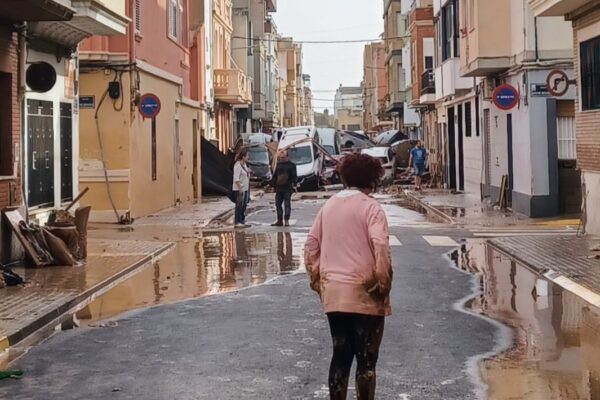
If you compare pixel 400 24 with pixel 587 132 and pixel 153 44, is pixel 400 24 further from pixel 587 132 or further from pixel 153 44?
pixel 587 132

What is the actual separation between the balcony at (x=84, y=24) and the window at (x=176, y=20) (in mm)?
10776

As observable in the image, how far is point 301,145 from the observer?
43.8 metres

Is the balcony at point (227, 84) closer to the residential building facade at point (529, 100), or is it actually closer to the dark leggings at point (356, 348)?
the residential building facade at point (529, 100)

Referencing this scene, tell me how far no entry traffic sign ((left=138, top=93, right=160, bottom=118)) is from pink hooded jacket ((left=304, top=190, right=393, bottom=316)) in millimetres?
16936

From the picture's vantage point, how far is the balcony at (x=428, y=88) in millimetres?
41688

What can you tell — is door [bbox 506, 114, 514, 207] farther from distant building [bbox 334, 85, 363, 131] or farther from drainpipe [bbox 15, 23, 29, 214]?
distant building [bbox 334, 85, 363, 131]

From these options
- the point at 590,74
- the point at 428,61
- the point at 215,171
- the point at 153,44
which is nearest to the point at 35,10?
the point at 590,74

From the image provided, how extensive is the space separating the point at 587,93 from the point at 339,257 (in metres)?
13.0

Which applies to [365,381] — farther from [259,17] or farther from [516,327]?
[259,17]

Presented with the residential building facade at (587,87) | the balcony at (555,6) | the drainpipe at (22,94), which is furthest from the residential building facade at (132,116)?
the residential building facade at (587,87)

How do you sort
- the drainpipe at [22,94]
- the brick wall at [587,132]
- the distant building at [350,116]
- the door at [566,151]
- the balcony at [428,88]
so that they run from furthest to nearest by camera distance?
the distant building at [350,116]
the balcony at [428,88]
the door at [566,151]
the brick wall at [587,132]
the drainpipe at [22,94]

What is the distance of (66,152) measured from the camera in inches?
723

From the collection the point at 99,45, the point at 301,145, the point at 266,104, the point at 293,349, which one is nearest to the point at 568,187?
the point at 99,45

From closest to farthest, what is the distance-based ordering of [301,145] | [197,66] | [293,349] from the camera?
[293,349]
[197,66]
[301,145]
